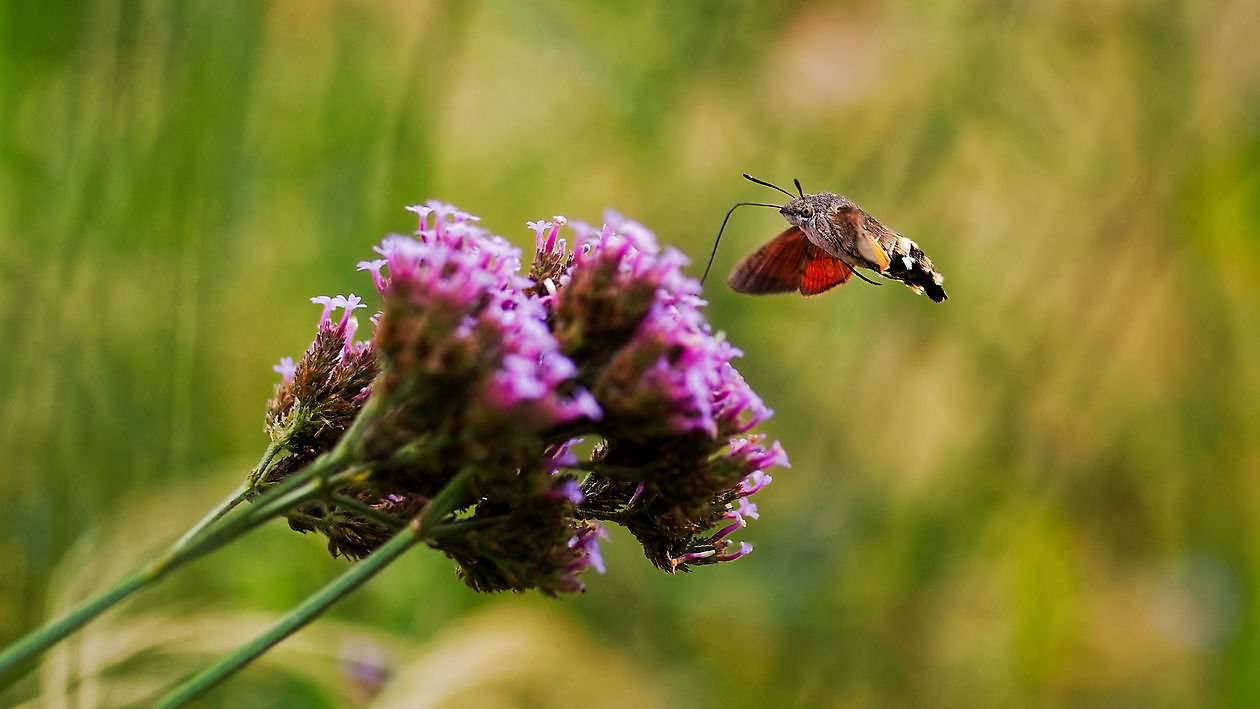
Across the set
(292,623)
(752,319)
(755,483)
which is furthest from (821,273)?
(292,623)

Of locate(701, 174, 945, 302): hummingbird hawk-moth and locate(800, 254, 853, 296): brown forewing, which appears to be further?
locate(800, 254, 853, 296): brown forewing

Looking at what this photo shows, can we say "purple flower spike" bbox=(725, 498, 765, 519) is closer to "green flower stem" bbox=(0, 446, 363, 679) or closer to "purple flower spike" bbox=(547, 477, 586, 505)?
"purple flower spike" bbox=(547, 477, 586, 505)

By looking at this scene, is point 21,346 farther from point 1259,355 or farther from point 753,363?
A: point 1259,355

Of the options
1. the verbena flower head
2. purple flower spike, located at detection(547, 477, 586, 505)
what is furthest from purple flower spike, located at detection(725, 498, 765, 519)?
purple flower spike, located at detection(547, 477, 586, 505)

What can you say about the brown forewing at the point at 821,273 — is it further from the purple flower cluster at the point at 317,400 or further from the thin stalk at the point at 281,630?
the thin stalk at the point at 281,630

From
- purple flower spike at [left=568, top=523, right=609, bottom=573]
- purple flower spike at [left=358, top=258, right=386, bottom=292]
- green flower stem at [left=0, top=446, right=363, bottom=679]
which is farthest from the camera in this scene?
purple flower spike at [left=358, top=258, right=386, bottom=292]

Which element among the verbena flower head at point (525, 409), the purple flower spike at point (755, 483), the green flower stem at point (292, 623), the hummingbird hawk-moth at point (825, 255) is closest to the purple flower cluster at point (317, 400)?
the verbena flower head at point (525, 409)
